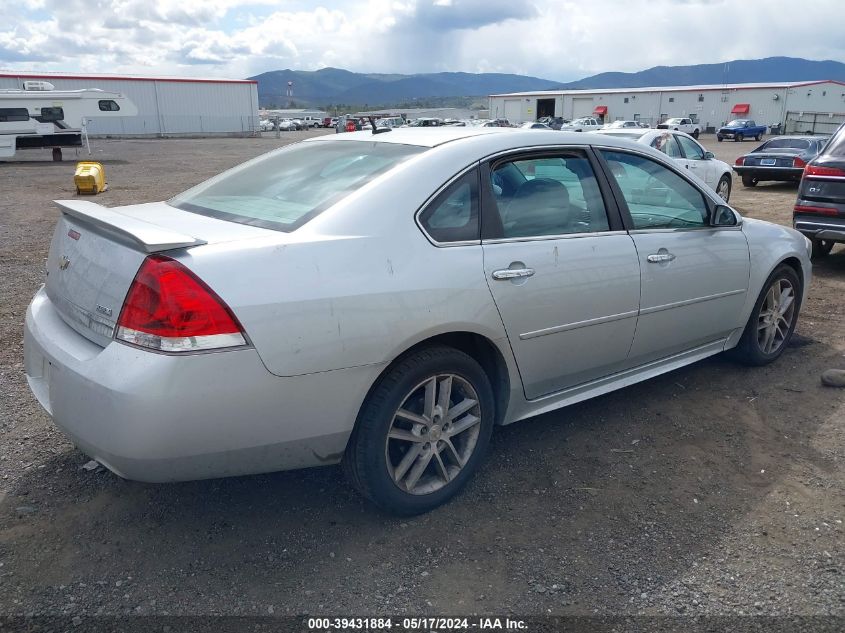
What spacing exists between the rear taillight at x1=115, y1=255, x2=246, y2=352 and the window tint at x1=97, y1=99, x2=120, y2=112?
27.8m

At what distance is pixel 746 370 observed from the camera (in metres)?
4.79

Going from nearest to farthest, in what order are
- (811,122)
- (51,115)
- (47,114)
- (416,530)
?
(416,530) < (47,114) < (51,115) < (811,122)

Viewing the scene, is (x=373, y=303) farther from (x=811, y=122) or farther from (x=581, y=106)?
Answer: (x=581, y=106)

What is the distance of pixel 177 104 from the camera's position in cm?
5369

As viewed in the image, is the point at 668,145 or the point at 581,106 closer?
the point at 668,145

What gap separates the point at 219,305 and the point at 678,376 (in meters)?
3.40

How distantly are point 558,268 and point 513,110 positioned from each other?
263ft

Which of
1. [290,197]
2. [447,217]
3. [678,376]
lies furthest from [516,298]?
[678,376]

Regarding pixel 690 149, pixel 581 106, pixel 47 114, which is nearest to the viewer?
pixel 690 149

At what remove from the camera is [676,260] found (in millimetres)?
3842

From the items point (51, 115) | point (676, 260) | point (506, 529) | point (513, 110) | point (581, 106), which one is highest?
point (581, 106)

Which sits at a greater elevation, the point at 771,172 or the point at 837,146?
the point at 837,146

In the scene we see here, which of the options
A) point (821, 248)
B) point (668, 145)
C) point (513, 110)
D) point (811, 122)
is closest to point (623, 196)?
point (821, 248)

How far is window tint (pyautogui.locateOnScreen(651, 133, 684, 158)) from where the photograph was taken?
11.6 m
